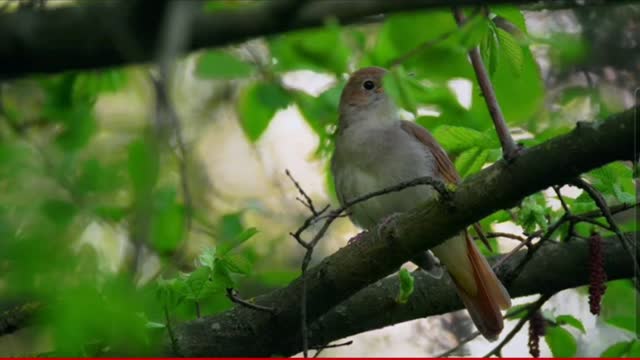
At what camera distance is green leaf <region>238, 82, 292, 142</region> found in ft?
15.2

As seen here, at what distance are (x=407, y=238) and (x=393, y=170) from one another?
1.16 meters

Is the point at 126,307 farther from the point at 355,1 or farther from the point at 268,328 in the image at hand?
the point at 268,328

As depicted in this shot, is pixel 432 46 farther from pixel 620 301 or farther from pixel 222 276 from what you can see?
pixel 620 301

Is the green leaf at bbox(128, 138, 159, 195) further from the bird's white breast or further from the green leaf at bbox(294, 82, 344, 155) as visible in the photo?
the green leaf at bbox(294, 82, 344, 155)

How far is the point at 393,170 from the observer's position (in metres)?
4.29

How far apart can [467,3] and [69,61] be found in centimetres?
86

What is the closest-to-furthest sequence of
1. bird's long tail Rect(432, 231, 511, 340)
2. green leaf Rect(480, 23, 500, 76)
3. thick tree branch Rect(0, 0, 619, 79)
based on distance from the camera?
thick tree branch Rect(0, 0, 619, 79), green leaf Rect(480, 23, 500, 76), bird's long tail Rect(432, 231, 511, 340)

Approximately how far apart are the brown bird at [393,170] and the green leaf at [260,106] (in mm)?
252

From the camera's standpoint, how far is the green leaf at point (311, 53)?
4148 mm

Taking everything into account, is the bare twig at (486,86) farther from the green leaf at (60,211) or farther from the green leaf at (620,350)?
the green leaf at (620,350)

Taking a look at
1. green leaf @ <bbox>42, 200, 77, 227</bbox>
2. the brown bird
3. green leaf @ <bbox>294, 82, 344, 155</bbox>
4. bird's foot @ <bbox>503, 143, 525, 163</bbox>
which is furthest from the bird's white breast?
green leaf @ <bbox>42, 200, 77, 227</bbox>

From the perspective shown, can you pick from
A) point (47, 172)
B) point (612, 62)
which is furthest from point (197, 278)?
point (612, 62)

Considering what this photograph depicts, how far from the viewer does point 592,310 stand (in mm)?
3213

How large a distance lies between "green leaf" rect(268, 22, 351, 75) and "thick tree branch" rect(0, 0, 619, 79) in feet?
5.55
